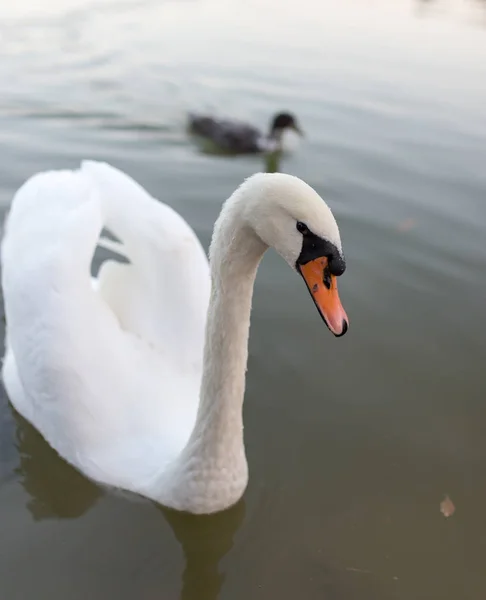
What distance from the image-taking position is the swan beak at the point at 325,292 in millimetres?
2393

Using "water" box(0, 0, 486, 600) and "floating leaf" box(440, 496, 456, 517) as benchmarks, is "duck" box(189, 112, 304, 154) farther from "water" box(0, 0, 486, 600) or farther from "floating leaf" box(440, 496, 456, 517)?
"floating leaf" box(440, 496, 456, 517)

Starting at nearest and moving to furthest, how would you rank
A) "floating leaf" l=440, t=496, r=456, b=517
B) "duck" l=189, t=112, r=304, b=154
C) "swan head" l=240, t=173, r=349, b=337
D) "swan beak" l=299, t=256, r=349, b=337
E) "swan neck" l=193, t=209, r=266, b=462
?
1. "swan head" l=240, t=173, r=349, b=337
2. "swan beak" l=299, t=256, r=349, b=337
3. "swan neck" l=193, t=209, r=266, b=462
4. "floating leaf" l=440, t=496, r=456, b=517
5. "duck" l=189, t=112, r=304, b=154

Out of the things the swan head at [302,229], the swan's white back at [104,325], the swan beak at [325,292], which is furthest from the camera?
the swan's white back at [104,325]

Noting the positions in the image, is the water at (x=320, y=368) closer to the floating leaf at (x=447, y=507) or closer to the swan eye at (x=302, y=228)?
the floating leaf at (x=447, y=507)

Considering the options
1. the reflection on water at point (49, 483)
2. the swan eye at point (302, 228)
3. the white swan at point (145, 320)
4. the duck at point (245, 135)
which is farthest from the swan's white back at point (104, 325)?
the duck at point (245, 135)

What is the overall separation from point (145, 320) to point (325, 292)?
175 cm

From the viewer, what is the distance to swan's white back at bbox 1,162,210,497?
3406 mm

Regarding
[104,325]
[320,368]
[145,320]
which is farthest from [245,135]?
[104,325]

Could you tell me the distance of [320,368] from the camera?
4.55 metres

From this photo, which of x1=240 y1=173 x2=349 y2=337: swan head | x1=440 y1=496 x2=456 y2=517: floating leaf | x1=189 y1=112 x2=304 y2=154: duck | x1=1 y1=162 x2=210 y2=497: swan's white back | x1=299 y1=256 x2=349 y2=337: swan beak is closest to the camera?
x1=240 y1=173 x2=349 y2=337: swan head

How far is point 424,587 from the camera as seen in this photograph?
328cm

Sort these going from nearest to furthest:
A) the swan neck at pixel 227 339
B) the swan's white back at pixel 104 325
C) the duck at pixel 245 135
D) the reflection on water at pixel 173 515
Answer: the swan neck at pixel 227 339 < the reflection on water at pixel 173 515 < the swan's white back at pixel 104 325 < the duck at pixel 245 135

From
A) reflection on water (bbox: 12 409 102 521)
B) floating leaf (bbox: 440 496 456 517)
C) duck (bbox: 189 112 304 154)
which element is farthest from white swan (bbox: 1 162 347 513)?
duck (bbox: 189 112 304 154)

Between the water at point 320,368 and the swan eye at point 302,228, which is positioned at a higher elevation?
the swan eye at point 302,228
